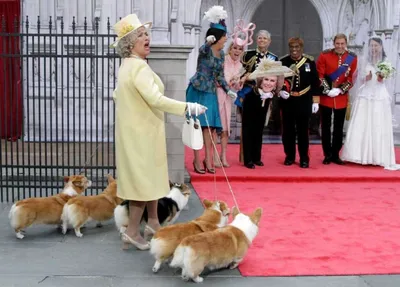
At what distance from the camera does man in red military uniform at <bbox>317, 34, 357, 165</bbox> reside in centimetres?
941

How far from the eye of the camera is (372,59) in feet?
31.1

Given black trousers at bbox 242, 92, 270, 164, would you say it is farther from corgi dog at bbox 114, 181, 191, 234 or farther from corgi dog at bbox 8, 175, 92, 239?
corgi dog at bbox 8, 175, 92, 239

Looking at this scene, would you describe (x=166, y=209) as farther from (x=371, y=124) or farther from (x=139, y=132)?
(x=371, y=124)

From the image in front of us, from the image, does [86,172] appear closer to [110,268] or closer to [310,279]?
[110,268]

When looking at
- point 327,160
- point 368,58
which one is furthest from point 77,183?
point 368,58

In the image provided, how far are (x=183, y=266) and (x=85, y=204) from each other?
5.34 ft

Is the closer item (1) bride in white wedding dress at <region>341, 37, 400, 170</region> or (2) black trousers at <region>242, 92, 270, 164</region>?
(2) black trousers at <region>242, 92, 270, 164</region>

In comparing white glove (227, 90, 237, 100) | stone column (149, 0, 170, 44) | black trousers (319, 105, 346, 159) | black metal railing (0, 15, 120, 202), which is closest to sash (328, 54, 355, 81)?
black trousers (319, 105, 346, 159)

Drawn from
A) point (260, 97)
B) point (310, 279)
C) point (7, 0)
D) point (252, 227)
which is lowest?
point (310, 279)

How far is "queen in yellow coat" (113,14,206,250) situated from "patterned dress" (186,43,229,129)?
2.90m

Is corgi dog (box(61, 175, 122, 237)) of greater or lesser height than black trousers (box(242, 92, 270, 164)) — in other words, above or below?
below

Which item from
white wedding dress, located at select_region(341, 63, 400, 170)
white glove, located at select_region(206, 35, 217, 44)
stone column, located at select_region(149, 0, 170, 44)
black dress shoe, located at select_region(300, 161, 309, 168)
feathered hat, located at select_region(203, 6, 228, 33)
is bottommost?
black dress shoe, located at select_region(300, 161, 309, 168)

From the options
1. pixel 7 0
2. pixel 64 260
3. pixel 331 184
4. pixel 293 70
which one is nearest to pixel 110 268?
pixel 64 260

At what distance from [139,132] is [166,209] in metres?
0.96
